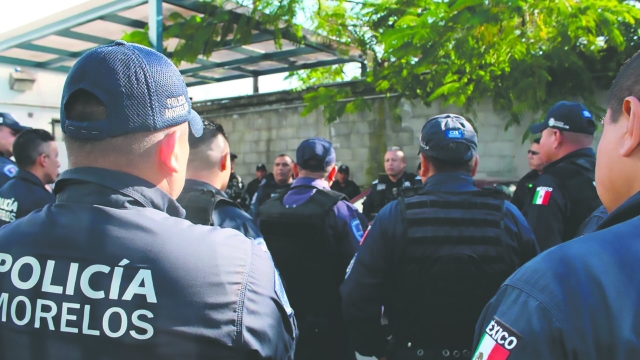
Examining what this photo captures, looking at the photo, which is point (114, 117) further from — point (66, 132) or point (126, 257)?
point (126, 257)

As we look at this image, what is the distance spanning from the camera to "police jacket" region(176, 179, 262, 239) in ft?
7.81

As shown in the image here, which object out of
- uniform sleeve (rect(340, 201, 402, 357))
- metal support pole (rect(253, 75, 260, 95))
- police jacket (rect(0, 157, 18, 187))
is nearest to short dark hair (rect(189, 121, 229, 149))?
uniform sleeve (rect(340, 201, 402, 357))

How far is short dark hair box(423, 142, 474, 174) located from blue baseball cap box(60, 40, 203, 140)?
4.94 feet

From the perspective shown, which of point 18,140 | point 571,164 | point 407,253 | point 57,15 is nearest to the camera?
point 407,253

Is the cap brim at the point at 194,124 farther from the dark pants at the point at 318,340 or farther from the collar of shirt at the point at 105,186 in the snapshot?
the dark pants at the point at 318,340

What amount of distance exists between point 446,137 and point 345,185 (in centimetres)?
646

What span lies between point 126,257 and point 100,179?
0.73 feet

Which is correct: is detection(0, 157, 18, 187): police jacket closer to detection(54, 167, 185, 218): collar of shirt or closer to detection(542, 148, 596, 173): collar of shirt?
detection(54, 167, 185, 218): collar of shirt

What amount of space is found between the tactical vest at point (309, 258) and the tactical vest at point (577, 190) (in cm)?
132

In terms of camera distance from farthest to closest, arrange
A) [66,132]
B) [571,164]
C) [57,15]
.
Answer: [57,15] < [571,164] < [66,132]

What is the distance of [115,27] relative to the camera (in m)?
6.91

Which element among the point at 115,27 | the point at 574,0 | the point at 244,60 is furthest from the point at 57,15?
the point at 574,0

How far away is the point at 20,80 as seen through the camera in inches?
326

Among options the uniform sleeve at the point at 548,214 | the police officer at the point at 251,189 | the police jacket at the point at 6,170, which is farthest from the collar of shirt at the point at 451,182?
the police officer at the point at 251,189
